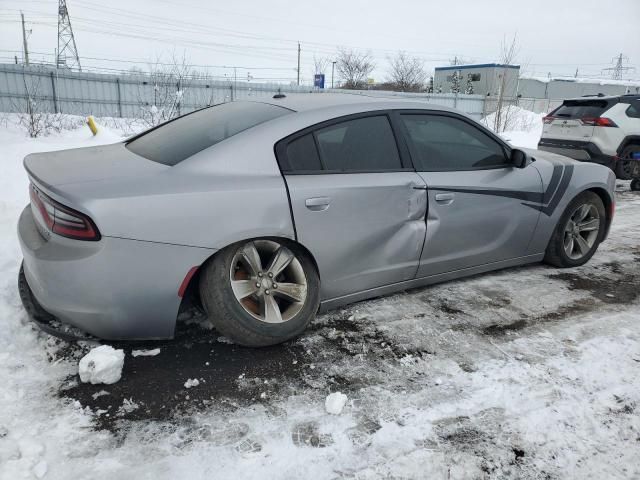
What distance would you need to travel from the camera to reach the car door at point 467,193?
3311 mm

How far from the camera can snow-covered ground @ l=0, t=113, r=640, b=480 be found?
6.43 ft

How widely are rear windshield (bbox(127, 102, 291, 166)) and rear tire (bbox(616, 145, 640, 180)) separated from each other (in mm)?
7782

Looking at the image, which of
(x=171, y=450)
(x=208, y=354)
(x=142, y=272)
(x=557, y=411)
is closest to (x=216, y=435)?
(x=171, y=450)

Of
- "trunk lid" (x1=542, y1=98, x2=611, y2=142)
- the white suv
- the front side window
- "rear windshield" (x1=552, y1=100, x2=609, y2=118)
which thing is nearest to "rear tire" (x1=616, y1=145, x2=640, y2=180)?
the white suv

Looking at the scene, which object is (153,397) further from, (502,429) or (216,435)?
(502,429)

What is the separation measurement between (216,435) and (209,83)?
22.9 metres

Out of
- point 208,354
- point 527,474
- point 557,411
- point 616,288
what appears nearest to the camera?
point 527,474

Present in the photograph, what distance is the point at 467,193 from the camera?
11.2ft

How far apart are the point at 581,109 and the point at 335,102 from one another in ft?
24.5

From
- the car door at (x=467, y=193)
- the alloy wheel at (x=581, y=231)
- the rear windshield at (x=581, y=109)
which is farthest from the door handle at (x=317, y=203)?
the rear windshield at (x=581, y=109)

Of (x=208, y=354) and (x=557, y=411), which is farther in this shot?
(x=208, y=354)

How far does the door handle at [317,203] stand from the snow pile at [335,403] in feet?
3.43

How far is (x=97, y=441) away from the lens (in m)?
2.04

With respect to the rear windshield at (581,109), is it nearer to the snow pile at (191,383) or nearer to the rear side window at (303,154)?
the rear side window at (303,154)
